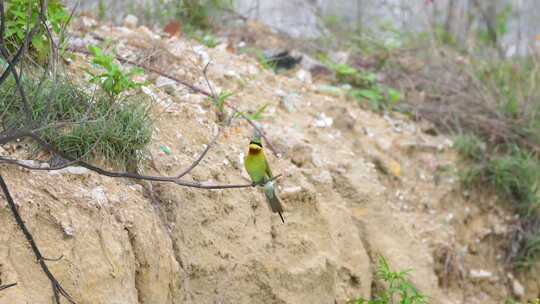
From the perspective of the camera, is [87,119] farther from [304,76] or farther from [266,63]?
[304,76]

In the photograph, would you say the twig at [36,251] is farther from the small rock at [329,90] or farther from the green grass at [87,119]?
the small rock at [329,90]

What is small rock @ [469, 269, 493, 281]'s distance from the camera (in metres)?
5.39

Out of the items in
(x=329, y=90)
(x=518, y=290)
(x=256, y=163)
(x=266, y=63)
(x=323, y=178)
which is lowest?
(x=518, y=290)

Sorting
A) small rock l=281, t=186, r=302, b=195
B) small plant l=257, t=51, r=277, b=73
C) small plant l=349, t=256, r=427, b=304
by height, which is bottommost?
small plant l=349, t=256, r=427, b=304

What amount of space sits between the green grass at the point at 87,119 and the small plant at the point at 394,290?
1463mm

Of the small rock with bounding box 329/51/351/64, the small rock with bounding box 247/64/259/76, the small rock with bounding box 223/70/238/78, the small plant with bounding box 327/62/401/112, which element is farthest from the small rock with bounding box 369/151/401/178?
the small rock with bounding box 329/51/351/64

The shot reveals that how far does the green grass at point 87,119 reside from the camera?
3.46 m

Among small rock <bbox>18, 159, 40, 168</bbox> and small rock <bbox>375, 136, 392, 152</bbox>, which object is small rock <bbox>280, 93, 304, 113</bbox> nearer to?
small rock <bbox>375, 136, 392, 152</bbox>

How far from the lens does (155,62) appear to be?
15.4 ft

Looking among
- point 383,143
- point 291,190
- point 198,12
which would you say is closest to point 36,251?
point 291,190

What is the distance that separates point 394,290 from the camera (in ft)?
14.4

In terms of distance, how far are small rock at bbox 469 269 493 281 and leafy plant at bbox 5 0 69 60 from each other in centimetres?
302

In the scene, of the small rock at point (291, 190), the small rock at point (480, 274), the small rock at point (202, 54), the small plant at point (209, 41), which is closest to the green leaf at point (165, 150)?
the small rock at point (291, 190)

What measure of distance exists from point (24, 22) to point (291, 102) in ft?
6.22
